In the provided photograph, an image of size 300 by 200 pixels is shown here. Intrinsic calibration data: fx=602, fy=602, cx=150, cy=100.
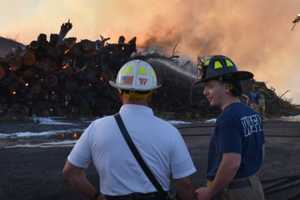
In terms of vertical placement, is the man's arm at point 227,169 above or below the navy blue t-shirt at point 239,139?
below

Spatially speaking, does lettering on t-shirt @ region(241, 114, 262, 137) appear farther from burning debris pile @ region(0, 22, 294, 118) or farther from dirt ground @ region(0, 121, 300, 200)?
burning debris pile @ region(0, 22, 294, 118)

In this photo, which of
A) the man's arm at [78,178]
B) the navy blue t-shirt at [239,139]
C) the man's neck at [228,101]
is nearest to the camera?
the man's arm at [78,178]

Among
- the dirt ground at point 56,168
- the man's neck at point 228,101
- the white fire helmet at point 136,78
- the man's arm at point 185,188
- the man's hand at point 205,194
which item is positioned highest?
the white fire helmet at point 136,78

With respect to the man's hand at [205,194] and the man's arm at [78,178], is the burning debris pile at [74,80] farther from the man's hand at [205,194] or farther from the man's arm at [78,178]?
the man's hand at [205,194]

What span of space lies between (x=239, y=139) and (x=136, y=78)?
2.45 feet

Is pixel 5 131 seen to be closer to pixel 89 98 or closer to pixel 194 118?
pixel 89 98

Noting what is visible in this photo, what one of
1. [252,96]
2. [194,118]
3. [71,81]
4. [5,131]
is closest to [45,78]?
[71,81]

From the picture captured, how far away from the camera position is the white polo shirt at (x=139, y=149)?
326 centimetres

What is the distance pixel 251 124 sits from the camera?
146 inches

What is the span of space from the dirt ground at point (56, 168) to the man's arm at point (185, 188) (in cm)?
386

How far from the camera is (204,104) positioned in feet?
66.7

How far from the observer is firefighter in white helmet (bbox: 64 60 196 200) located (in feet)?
10.7

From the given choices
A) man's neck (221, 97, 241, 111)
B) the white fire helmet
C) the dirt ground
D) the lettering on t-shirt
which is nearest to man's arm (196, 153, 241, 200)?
the lettering on t-shirt

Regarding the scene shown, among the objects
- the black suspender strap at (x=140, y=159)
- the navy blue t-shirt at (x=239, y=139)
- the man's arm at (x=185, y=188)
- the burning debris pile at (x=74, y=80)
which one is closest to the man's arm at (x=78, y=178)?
the black suspender strap at (x=140, y=159)
